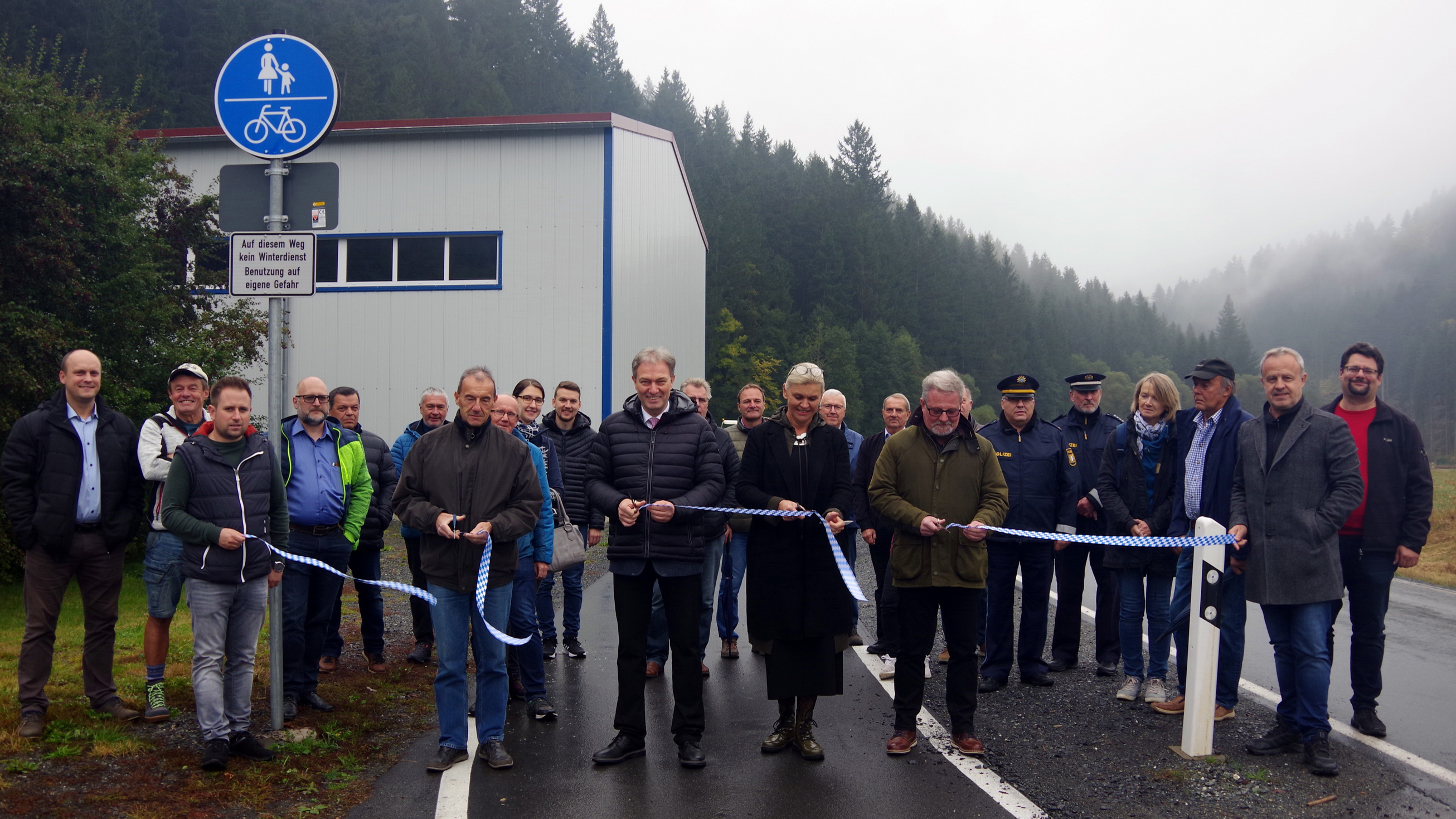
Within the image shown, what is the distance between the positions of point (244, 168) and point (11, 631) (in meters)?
5.78

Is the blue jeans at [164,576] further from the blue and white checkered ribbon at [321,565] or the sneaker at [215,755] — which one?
the sneaker at [215,755]

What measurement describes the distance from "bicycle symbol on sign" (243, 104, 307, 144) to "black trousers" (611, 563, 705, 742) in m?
3.02

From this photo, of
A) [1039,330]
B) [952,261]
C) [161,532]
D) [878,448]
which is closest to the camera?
[161,532]

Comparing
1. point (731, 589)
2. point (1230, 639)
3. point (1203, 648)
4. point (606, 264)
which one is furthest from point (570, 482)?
point (606, 264)

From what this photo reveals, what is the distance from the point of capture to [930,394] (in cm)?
539

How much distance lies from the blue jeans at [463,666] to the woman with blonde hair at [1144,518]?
3.91 metres

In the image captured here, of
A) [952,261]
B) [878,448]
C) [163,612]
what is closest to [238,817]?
[163,612]

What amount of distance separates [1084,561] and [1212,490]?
4.25ft

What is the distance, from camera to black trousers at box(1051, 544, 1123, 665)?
23.2ft

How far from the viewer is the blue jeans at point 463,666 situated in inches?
199

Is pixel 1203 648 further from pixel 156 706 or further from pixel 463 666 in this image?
pixel 156 706

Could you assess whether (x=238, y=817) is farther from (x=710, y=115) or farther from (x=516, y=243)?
(x=710, y=115)

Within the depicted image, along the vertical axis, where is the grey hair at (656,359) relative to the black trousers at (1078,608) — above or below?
above

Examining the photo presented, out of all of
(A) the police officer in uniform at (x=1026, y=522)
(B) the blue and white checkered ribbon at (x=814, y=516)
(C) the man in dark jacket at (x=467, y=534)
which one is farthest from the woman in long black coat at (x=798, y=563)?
(A) the police officer in uniform at (x=1026, y=522)
